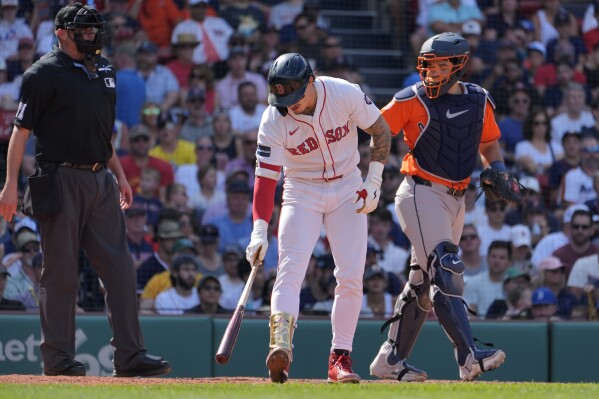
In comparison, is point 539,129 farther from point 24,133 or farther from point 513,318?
point 24,133

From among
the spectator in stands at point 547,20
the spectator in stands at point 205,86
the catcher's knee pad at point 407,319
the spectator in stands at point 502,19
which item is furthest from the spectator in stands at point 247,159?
the catcher's knee pad at point 407,319

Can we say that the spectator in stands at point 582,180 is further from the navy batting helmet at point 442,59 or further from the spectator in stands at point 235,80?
the navy batting helmet at point 442,59

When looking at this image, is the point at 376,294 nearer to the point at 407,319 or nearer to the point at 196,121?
the point at 196,121

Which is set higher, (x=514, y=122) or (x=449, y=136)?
(x=449, y=136)

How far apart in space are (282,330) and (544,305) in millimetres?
4457

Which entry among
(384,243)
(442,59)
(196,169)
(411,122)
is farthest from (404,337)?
(196,169)

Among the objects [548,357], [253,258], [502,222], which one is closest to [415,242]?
[253,258]

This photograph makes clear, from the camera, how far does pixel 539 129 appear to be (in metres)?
12.7

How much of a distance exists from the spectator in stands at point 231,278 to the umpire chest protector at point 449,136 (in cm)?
355

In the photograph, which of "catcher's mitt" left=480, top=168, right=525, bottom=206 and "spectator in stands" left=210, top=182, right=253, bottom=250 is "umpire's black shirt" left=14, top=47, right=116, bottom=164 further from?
"spectator in stands" left=210, top=182, right=253, bottom=250

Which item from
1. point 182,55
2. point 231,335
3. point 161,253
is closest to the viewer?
point 231,335

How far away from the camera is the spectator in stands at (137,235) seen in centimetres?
1048

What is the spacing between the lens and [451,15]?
13.8 m

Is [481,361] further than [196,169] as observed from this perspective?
No
